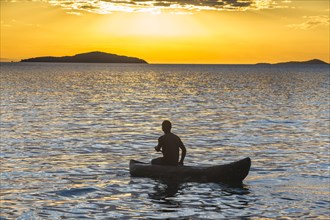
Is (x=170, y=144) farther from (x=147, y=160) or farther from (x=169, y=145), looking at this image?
(x=147, y=160)

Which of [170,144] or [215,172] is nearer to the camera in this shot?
[215,172]

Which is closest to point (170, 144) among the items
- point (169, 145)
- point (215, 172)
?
point (169, 145)

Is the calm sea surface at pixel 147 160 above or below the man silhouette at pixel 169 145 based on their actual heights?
below

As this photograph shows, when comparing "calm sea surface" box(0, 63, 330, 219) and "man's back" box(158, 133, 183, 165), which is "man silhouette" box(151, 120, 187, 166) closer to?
"man's back" box(158, 133, 183, 165)

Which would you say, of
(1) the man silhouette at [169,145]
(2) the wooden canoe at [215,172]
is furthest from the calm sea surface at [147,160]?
(1) the man silhouette at [169,145]

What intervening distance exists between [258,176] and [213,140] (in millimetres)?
10379

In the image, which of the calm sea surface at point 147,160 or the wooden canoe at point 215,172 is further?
the wooden canoe at point 215,172

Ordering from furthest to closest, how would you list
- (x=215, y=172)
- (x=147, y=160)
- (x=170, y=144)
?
(x=147, y=160) < (x=170, y=144) < (x=215, y=172)

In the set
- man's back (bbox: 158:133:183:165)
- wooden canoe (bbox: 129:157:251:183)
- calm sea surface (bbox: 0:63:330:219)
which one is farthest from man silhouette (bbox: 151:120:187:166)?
calm sea surface (bbox: 0:63:330:219)

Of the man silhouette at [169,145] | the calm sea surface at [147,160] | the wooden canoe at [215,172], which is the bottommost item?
the calm sea surface at [147,160]

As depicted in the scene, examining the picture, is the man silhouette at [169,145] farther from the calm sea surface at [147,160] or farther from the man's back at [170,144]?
the calm sea surface at [147,160]

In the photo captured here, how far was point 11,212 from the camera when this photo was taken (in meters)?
15.7

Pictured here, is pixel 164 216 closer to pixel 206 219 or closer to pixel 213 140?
pixel 206 219

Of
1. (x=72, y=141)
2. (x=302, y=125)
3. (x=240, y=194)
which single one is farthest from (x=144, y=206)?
(x=302, y=125)
